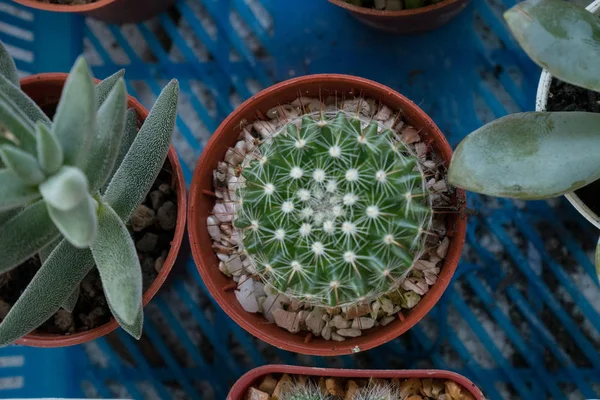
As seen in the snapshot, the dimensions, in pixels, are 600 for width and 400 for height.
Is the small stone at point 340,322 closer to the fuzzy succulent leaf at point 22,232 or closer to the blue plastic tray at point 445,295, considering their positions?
the blue plastic tray at point 445,295

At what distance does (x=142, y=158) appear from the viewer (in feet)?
3.87

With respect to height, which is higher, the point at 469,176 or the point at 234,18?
the point at 234,18

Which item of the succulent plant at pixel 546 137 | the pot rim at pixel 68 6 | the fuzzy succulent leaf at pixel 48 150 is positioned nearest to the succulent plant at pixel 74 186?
the fuzzy succulent leaf at pixel 48 150

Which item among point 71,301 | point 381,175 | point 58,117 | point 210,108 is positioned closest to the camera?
point 58,117

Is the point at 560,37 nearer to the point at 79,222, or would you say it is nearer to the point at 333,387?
the point at 79,222

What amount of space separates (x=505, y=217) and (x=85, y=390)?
1.18 m

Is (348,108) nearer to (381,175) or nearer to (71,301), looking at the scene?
(381,175)

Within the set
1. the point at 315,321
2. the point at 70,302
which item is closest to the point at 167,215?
the point at 70,302

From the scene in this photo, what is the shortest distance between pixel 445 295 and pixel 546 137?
60 cm

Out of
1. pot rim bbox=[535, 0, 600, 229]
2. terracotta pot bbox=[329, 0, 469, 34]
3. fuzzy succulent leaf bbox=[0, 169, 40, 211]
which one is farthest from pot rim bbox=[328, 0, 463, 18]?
fuzzy succulent leaf bbox=[0, 169, 40, 211]

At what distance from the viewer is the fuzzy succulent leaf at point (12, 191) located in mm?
897

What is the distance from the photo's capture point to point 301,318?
144 cm

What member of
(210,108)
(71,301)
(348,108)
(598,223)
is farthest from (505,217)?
(71,301)

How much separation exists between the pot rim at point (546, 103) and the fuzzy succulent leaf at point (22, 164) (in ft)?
3.36
